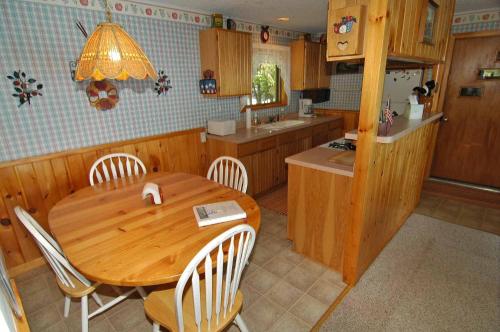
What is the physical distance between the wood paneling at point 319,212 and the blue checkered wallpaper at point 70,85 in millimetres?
1610

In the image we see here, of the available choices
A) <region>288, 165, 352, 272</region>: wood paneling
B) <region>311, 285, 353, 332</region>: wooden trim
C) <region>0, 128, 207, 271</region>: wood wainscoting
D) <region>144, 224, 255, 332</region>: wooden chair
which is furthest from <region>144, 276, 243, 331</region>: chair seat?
<region>0, 128, 207, 271</region>: wood wainscoting

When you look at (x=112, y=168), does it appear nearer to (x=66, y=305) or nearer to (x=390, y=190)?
(x=66, y=305)

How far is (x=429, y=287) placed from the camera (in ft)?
6.69

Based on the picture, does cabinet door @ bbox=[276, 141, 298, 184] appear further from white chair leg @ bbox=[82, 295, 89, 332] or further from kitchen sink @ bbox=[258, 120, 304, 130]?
white chair leg @ bbox=[82, 295, 89, 332]

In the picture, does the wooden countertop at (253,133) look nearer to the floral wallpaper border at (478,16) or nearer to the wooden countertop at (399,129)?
the wooden countertop at (399,129)

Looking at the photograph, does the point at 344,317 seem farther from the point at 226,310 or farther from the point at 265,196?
the point at 265,196

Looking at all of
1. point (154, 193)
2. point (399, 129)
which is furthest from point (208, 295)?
point (399, 129)

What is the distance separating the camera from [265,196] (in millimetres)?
3650

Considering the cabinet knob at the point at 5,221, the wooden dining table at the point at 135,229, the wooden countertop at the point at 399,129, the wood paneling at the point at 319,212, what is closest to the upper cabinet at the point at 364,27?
the wooden countertop at the point at 399,129

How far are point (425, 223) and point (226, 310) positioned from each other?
2.54 m

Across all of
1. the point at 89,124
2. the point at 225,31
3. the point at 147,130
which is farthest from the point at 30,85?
the point at 225,31

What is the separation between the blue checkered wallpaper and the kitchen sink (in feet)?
3.74

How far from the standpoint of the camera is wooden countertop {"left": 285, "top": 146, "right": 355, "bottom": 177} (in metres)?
2.01

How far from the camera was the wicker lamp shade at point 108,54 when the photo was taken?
4.63 feet
